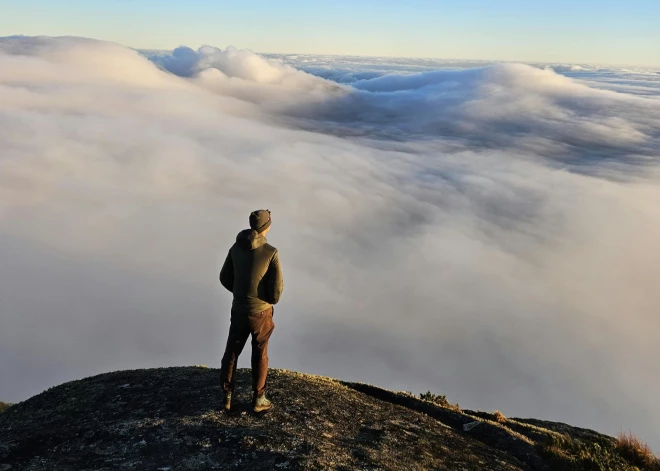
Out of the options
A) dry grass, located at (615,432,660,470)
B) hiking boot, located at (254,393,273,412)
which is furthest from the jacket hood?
dry grass, located at (615,432,660,470)

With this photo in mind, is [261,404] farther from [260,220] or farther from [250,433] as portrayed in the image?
[260,220]

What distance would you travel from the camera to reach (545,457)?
1058 centimetres

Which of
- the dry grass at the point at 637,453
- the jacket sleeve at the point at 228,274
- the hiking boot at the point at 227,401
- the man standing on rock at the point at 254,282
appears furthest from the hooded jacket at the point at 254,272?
the dry grass at the point at 637,453

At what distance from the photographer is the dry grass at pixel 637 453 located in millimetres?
11148

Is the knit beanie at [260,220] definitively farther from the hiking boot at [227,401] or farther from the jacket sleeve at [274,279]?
the hiking boot at [227,401]

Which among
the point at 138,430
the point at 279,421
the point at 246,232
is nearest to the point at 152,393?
the point at 138,430

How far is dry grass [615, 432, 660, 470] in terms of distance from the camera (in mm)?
11148

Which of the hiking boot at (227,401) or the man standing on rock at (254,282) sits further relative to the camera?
the hiking boot at (227,401)

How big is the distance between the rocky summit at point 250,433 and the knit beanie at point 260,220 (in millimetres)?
3953

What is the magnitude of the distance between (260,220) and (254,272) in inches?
37.3

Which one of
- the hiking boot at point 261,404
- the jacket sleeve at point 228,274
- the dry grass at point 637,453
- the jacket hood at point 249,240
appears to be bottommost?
the dry grass at point 637,453

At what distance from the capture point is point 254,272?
8.31m

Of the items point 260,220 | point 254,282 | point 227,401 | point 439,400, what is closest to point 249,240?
point 260,220

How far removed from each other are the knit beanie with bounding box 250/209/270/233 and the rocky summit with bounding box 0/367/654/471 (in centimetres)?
395
